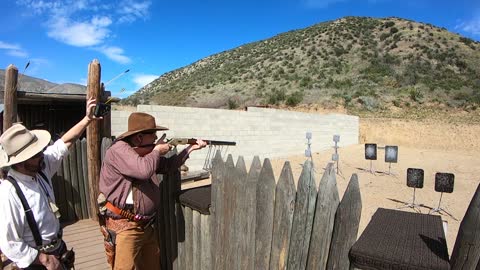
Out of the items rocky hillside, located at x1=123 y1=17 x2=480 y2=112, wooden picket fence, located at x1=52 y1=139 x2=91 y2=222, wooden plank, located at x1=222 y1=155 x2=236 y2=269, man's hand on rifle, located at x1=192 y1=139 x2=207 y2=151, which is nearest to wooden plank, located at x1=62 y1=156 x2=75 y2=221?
wooden picket fence, located at x1=52 y1=139 x2=91 y2=222

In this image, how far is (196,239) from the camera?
3094mm

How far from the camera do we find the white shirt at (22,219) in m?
2.06

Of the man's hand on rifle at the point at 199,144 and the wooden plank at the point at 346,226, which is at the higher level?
the man's hand on rifle at the point at 199,144

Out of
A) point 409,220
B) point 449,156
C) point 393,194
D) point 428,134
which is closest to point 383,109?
point 428,134

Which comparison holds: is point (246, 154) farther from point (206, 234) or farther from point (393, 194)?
point (206, 234)

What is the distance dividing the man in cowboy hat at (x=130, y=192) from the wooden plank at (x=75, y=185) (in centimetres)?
367

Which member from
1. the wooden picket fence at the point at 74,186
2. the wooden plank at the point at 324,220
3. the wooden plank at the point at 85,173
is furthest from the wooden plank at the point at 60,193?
the wooden plank at the point at 324,220

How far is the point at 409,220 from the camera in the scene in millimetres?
2336

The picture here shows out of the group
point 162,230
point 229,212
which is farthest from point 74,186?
point 229,212

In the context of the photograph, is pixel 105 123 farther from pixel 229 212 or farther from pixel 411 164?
pixel 411 164

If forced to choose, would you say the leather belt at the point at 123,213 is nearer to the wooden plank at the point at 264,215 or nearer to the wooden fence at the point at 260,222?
the wooden fence at the point at 260,222

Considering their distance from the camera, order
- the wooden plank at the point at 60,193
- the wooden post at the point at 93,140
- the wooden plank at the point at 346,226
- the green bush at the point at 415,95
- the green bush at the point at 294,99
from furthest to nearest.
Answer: the green bush at the point at 415,95
the green bush at the point at 294,99
the wooden plank at the point at 60,193
the wooden post at the point at 93,140
the wooden plank at the point at 346,226

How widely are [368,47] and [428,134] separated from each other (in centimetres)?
2385

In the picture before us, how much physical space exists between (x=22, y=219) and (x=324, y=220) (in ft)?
6.13
